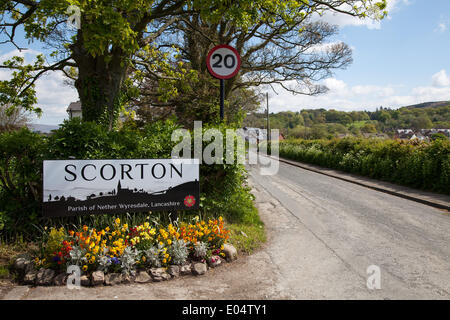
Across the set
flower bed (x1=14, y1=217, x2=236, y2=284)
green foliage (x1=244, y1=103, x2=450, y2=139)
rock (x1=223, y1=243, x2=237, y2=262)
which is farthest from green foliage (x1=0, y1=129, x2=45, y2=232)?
green foliage (x1=244, y1=103, x2=450, y2=139)

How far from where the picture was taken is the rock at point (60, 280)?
3908 millimetres

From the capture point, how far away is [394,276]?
4273 millimetres

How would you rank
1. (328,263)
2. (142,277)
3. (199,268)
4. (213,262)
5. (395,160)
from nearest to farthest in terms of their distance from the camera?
(142,277) < (199,268) < (213,262) < (328,263) < (395,160)

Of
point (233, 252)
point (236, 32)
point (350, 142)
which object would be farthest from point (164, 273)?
point (350, 142)

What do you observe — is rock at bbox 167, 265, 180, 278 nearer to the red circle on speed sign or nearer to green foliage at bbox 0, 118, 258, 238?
green foliage at bbox 0, 118, 258, 238

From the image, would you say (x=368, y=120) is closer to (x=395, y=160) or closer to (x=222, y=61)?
(x=395, y=160)

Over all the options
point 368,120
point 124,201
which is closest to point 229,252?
point 124,201

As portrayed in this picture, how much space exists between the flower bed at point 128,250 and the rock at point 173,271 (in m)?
0.02

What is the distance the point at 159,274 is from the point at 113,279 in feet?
1.84

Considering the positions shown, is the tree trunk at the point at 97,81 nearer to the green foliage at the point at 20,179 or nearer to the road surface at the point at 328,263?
the green foliage at the point at 20,179

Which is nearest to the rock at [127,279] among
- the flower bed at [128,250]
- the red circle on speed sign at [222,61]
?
the flower bed at [128,250]

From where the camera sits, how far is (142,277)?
4066mm
